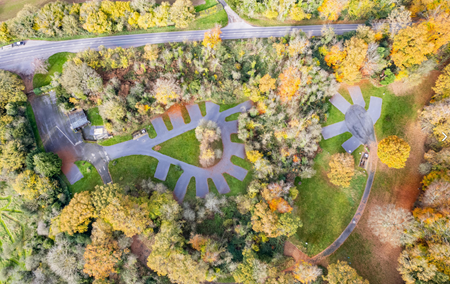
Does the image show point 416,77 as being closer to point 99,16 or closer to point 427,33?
point 427,33

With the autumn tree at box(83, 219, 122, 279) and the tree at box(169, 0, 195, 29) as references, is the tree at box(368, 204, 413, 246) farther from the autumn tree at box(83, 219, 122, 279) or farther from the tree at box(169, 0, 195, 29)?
the tree at box(169, 0, 195, 29)

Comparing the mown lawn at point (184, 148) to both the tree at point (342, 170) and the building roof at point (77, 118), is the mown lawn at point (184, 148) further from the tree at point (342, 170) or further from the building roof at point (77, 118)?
the tree at point (342, 170)

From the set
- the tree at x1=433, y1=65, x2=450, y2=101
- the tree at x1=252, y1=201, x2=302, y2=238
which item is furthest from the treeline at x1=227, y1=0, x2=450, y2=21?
the tree at x1=252, y1=201, x2=302, y2=238

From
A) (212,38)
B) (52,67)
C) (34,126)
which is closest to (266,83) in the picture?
(212,38)

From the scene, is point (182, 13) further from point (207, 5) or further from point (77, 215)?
point (77, 215)

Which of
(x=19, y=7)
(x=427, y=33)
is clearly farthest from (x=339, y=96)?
(x=19, y=7)

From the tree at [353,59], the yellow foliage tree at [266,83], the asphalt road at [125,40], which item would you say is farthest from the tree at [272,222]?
the asphalt road at [125,40]
